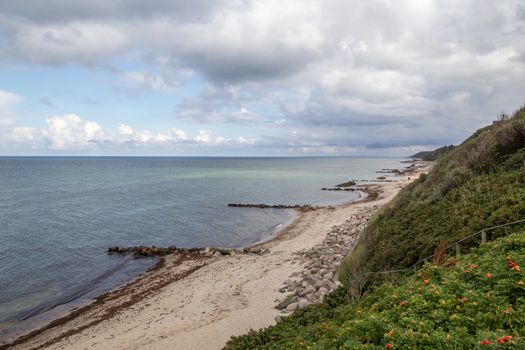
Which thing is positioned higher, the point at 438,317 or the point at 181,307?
the point at 438,317

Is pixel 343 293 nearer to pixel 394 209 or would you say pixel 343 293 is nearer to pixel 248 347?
pixel 248 347

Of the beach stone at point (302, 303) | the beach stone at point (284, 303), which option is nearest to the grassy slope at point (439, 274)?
the beach stone at point (302, 303)

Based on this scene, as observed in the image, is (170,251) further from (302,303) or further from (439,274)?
(439,274)

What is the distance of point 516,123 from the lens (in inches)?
704

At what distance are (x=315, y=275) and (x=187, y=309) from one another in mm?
7533

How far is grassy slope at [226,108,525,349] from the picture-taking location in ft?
22.8

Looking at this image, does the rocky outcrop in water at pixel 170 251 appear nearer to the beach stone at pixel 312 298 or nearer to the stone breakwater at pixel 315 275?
the stone breakwater at pixel 315 275

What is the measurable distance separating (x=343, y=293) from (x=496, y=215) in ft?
20.0

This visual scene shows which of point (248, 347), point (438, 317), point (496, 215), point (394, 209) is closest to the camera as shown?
point (438, 317)

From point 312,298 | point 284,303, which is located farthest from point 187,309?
point 312,298

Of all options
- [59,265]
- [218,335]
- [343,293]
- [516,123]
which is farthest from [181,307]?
[516,123]

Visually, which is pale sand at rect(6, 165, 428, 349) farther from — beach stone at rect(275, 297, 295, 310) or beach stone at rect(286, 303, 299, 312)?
beach stone at rect(286, 303, 299, 312)

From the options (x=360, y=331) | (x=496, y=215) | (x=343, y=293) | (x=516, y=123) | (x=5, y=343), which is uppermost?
(x=516, y=123)

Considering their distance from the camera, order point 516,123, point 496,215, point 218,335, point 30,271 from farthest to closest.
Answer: point 30,271
point 516,123
point 218,335
point 496,215
